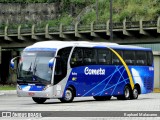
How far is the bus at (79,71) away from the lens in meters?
29.7

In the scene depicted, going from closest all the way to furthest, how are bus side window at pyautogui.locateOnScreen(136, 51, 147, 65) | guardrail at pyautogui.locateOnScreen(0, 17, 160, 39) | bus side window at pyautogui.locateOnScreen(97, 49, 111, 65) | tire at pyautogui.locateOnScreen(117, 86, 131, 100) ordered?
bus side window at pyautogui.locateOnScreen(97, 49, 111, 65) → tire at pyautogui.locateOnScreen(117, 86, 131, 100) → bus side window at pyautogui.locateOnScreen(136, 51, 147, 65) → guardrail at pyautogui.locateOnScreen(0, 17, 160, 39)

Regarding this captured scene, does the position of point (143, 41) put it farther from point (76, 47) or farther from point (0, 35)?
point (76, 47)

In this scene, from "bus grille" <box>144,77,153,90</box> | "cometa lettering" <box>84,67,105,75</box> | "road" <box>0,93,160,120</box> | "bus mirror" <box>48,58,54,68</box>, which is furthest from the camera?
"bus grille" <box>144,77,153,90</box>

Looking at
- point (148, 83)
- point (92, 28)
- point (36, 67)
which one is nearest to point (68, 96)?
point (36, 67)

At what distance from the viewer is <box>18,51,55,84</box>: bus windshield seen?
29.6 m

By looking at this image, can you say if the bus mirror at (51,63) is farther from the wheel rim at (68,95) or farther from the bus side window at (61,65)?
the wheel rim at (68,95)

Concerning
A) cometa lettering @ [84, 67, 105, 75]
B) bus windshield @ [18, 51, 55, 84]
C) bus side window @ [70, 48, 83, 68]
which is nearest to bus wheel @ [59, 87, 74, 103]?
bus side window @ [70, 48, 83, 68]

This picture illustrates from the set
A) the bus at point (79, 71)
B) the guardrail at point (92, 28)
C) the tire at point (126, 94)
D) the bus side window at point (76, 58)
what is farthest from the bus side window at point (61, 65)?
the guardrail at point (92, 28)

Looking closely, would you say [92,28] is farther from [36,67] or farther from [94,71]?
[36,67]

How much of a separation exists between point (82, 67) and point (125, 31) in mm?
27466

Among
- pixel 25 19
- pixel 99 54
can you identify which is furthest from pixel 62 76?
pixel 25 19

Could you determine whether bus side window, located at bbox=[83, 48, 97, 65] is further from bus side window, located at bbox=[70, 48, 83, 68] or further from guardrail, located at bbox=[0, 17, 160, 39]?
guardrail, located at bbox=[0, 17, 160, 39]

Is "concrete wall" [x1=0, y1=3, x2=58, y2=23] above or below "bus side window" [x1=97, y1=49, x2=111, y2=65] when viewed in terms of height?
above

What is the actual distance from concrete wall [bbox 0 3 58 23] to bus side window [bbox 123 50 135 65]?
272 ft
